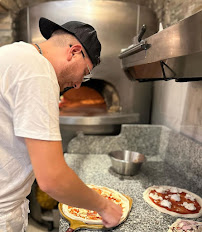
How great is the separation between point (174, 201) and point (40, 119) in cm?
90

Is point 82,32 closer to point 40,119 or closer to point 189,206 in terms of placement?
point 40,119

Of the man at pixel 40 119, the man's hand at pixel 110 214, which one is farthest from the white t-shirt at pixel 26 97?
the man's hand at pixel 110 214

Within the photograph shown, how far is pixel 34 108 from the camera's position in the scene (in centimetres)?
59

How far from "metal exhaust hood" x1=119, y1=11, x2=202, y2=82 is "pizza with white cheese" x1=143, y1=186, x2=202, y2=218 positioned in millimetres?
649

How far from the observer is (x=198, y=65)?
0.85 m

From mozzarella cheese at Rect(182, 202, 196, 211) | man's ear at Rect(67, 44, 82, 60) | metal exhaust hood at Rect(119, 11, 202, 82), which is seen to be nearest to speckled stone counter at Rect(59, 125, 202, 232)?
mozzarella cheese at Rect(182, 202, 196, 211)

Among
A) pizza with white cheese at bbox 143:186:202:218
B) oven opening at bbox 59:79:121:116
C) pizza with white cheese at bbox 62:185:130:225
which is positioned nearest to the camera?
pizza with white cheese at bbox 62:185:130:225

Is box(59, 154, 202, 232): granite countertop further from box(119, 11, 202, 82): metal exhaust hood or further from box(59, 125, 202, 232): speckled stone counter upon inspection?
box(119, 11, 202, 82): metal exhaust hood

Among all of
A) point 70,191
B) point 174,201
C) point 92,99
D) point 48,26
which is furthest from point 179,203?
point 92,99

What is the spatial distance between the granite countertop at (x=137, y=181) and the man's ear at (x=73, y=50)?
72 centimetres

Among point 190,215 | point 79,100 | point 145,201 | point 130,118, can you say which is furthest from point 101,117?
point 190,215

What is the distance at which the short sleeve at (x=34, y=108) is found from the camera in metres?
0.59

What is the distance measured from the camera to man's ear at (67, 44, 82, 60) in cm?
74

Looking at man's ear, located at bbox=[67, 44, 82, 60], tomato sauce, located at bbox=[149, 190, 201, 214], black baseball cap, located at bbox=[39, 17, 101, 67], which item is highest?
black baseball cap, located at bbox=[39, 17, 101, 67]
